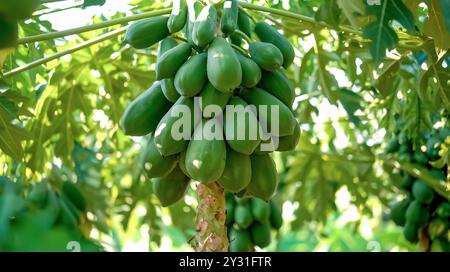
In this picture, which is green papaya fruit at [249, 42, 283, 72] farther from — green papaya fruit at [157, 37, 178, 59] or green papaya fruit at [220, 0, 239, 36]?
green papaya fruit at [157, 37, 178, 59]

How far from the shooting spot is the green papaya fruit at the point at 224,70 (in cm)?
207

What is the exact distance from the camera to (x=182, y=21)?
7.65 ft

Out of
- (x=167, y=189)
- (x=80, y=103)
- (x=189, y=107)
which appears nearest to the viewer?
(x=189, y=107)

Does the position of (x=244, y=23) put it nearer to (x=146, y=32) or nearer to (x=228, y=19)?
(x=228, y=19)

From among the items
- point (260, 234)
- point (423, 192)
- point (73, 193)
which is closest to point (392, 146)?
point (423, 192)

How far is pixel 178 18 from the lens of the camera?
2.33 metres

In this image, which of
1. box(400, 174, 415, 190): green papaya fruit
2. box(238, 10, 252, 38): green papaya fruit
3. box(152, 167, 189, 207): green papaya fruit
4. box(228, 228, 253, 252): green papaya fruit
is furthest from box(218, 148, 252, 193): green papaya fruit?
box(400, 174, 415, 190): green papaya fruit

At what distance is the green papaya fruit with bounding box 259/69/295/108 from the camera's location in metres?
2.30

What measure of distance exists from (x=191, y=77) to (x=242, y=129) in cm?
22

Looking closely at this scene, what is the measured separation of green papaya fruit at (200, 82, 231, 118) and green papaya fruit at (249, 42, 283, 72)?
17 cm

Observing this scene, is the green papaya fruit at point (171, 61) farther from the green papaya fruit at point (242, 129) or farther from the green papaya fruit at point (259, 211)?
the green papaya fruit at point (259, 211)
